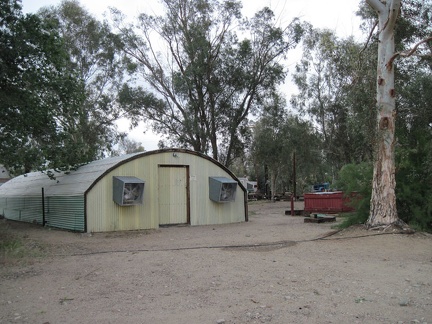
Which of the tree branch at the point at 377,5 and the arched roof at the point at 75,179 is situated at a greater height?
the tree branch at the point at 377,5

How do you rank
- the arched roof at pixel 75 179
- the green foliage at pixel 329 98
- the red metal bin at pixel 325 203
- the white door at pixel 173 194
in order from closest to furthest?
the arched roof at pixel 75 179 < the white door at pixel 173 194 < the red metal bin at pixel 325 203 < the green foliage at pixel 329 98

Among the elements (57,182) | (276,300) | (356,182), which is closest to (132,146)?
(57,182)

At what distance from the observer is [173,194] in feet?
56.8

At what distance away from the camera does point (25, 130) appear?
1477 cm

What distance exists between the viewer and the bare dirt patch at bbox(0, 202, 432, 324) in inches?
216

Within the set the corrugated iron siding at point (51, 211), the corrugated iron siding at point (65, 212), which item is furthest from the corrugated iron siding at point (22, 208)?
the corrugated iron siding at point (65, 212)

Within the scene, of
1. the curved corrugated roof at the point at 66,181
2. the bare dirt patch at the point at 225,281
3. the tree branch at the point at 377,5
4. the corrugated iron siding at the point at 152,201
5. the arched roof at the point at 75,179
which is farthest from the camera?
the curved corrugated roof at the point at 66,181

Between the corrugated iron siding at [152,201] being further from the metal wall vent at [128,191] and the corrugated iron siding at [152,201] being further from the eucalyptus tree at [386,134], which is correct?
the eucalyptus tree at [386,134]

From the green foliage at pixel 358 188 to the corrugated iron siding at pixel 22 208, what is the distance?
44.8 feet

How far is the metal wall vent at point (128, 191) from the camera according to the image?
15.1 meters

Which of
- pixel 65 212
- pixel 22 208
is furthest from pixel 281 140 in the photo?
pixel 65 212

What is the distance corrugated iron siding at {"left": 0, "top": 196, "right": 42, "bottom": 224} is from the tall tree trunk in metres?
14.7

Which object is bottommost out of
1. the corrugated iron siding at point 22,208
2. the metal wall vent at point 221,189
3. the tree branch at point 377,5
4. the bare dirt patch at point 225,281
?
the bare dirt patch at point 225,281

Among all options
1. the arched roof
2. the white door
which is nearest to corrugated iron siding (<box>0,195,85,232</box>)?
the arched roof
